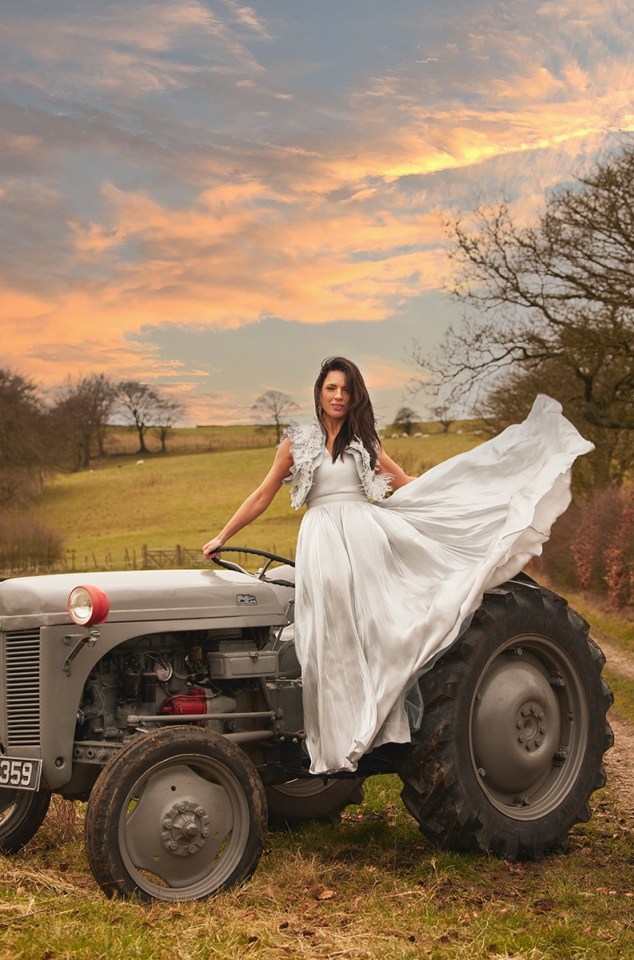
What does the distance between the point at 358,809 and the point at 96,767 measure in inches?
105

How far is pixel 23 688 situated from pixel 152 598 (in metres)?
0.76

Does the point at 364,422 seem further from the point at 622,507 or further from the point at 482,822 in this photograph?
the point at 622,507

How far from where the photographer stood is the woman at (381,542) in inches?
224

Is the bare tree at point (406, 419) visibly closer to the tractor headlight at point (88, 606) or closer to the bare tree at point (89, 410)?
the bare tree at point (89, 410)

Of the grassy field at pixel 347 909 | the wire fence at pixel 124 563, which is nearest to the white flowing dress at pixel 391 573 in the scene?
the grassy field at pixel 347 909

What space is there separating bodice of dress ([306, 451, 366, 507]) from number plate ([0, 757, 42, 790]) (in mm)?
2046

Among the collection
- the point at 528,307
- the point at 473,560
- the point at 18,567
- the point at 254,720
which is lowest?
the point at 18,567

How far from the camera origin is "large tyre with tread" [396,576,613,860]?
18.8 ft

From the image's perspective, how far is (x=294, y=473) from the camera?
6211 millimetres

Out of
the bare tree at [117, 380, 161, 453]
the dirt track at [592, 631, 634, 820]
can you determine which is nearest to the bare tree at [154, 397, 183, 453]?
the bare tree at [117, 380, 161, 453]

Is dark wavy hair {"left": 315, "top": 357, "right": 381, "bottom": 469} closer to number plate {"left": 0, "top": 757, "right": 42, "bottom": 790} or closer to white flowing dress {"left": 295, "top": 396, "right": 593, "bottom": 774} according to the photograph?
white flowing dress {"left": 295, "top": 396, "right": 593, "bottom": 774}

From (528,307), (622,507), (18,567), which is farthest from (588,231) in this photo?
(18,567)

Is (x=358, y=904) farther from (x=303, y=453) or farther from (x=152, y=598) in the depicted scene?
(x=303, y=453)

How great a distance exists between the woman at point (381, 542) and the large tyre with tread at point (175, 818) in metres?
0.55
